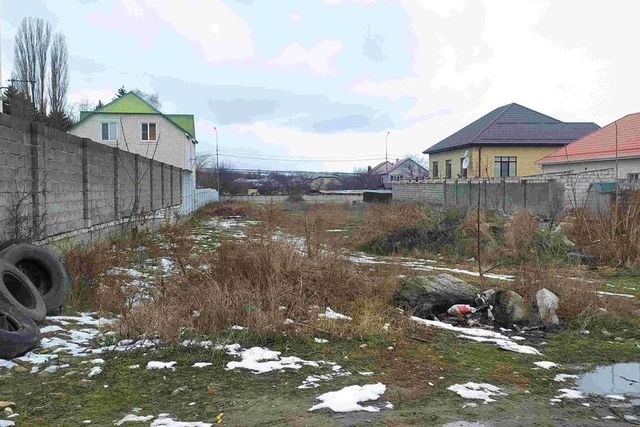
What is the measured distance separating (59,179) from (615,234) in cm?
1225

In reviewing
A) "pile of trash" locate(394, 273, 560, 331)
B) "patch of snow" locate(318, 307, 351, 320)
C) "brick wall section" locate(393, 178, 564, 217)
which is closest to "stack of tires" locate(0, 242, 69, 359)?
"patch of snow" locate(318, 307, 351, 320)

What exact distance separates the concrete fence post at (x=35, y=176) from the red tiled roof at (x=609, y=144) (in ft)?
73.1

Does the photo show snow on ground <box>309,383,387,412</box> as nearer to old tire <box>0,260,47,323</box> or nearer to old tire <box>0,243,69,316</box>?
old tire <box>0,260,47,323</box>

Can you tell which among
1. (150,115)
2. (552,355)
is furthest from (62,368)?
(150,115)

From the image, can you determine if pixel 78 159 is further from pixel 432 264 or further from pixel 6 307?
pixel 432 264

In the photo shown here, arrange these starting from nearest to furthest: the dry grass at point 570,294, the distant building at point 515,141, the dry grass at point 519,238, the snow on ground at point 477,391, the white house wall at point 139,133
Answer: the snow on ground at point 477,391 < the dry grass at point 570,294 < the dry grass at point 519,238 < the white house wall at point 139,133 < the distant building at point 515,141

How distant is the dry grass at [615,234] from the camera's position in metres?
12.2

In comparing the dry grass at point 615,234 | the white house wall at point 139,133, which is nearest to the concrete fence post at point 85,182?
the dry grass at point 615,234

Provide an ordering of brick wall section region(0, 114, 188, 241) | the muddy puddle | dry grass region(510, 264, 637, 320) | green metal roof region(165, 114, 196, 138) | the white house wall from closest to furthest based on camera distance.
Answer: the muddy puddle < dry grass region(510, 264, 637, 320) < brick wall section region(0, 114, 188, 241) < the white house wall < green metal roof region(165, 114, 196, 138)

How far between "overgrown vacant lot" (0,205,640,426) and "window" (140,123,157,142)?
30544mm

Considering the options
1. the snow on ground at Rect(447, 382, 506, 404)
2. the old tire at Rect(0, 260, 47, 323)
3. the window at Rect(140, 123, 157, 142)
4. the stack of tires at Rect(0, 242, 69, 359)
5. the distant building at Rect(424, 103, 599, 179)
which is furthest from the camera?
the distant building at Rect(424, 103, 599, 179)

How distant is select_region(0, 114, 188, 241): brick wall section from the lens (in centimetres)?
731

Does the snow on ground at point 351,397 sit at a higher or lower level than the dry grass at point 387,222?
A: lower

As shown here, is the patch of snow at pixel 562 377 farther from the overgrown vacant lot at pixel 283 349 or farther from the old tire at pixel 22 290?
the old tire at pixel 22 290
